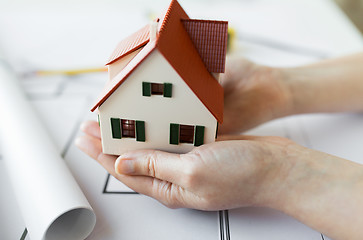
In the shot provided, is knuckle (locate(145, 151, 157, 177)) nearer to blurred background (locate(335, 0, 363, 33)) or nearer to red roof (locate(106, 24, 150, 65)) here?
red roof (locate(106, 24, 150, 65))

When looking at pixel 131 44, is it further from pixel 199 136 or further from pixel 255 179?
pixel 255 179

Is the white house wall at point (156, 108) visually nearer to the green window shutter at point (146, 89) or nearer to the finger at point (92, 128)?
the green window shutter at point (146, 89)

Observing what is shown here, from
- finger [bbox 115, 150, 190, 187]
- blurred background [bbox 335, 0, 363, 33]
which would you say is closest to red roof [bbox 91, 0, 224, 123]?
finger [bbox 115, 150, 190, 187]

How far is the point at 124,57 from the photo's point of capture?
654mm

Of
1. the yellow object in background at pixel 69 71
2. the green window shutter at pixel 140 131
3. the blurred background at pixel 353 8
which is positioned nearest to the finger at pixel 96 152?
the green window shutter at pixel 140 131

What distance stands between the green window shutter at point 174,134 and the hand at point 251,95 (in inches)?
9.9

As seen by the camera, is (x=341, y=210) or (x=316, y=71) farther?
(x=316, y=71)

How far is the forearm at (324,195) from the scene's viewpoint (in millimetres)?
634

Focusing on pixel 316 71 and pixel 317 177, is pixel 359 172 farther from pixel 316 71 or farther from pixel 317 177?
pixel 316 71

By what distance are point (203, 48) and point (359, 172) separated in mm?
378

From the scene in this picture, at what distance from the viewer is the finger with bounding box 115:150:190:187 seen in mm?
649

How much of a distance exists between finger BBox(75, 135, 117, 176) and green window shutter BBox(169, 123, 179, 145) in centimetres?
15

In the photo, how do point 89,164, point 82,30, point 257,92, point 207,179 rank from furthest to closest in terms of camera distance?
point 82,30, point 257,92, point 89,164, point 207,179

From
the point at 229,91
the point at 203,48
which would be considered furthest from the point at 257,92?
the point at 203,48
